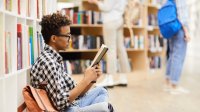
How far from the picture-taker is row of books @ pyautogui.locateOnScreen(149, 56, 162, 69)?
589 cm

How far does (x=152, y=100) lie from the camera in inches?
133

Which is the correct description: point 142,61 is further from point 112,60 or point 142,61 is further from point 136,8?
point 112,60

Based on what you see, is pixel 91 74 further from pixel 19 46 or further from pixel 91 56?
pixel 91 56

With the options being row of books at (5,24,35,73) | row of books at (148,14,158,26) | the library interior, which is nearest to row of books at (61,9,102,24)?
the library interior

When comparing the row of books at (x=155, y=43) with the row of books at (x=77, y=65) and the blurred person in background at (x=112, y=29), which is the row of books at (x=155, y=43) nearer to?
the row of books at (x=77, y=65)

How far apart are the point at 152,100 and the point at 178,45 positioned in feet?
2.45

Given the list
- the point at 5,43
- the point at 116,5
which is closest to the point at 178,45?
the point at 116,5

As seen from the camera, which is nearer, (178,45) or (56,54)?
(56,54)

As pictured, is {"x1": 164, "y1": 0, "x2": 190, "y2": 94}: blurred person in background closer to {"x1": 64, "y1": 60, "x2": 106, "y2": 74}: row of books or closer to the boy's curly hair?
{"x1": 64, "y1": 60, "x2": 106, "y2": 74}: row of books

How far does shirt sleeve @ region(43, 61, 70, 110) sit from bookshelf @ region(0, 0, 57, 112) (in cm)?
16

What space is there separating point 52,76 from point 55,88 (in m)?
0.06

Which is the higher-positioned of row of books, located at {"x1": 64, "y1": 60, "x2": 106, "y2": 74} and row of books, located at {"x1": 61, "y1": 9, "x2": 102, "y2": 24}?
row of books, located at {"x1": 61, "y1": 9, "x2": 102, "y2": 24}

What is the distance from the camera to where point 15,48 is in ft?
5.52

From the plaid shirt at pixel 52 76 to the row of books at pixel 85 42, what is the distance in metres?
3.18
